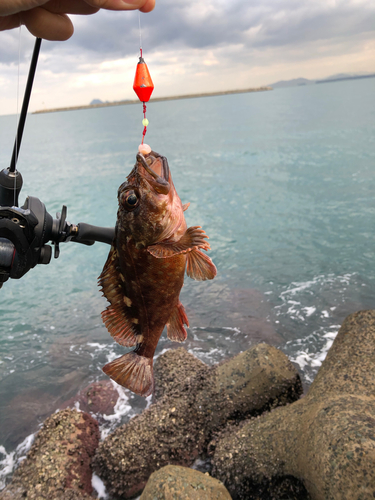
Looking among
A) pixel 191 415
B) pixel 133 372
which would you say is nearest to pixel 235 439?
pixel 191 415

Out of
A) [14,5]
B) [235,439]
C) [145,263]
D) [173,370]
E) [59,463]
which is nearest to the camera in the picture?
[14,5]

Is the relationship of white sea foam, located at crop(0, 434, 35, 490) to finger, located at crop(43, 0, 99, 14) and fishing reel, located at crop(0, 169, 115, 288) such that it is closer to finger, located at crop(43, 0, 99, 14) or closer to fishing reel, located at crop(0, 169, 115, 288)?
fishing reel, located at crop(0, 169, 115, 288)

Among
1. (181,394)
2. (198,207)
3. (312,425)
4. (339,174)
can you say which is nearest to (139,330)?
(312,425)

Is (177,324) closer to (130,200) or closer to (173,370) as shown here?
(130,200)

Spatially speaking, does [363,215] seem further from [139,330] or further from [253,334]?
[139,330]

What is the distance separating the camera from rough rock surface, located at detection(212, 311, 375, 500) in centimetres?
326

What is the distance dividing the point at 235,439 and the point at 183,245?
3109mm

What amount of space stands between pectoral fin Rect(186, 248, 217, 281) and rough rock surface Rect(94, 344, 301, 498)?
3147 mm

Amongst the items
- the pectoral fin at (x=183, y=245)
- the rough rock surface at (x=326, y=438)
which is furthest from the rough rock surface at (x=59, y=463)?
the pectoral fin at (x=183, y=245)

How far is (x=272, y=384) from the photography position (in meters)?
5.56

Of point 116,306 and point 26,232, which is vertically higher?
point 26,232

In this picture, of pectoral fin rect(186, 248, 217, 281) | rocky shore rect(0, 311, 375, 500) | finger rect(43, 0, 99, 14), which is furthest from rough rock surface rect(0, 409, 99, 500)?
finger rect(43, 0, 99, 14)

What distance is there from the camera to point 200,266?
9.60 ft

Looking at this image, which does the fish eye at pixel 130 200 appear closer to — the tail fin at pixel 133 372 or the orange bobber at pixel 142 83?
the orange bobber at pixel 142 83
